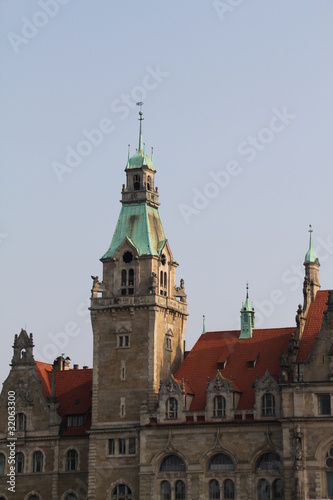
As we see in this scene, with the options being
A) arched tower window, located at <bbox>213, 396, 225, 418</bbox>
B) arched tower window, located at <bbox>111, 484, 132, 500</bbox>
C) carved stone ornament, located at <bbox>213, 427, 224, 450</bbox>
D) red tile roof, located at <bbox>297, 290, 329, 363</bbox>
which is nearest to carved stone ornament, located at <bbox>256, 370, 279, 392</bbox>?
red tile roof, located at <bbox>297, 290, 329, 363</bbox>

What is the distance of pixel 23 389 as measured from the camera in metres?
105

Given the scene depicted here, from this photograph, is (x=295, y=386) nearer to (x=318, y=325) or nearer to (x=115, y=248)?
(x=318, y=325)

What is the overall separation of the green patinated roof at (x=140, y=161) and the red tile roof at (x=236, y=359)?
1545cm

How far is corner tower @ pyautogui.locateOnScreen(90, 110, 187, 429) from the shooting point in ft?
326

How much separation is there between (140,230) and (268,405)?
63.9 feet

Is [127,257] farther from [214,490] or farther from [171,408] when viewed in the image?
[214,490]

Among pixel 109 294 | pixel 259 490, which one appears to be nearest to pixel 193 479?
pixel 259 490

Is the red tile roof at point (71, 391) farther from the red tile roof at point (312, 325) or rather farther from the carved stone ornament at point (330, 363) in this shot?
the carved stone ornament at point (330, 363)

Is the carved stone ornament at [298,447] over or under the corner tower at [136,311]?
under

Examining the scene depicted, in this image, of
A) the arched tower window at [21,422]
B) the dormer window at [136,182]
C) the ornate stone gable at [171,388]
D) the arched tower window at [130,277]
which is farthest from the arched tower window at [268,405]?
the dormer window at [136,182]

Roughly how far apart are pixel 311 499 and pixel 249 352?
15.1 m

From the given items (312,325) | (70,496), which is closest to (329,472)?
(312,325)

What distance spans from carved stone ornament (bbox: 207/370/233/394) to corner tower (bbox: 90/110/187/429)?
506 centimetres

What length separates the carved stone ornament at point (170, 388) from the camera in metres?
96.9
